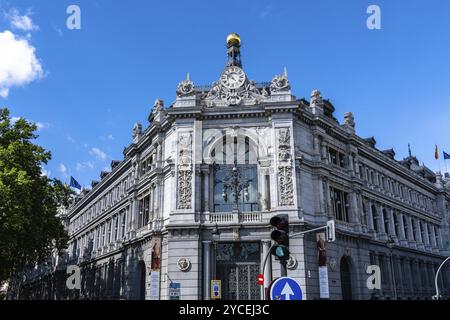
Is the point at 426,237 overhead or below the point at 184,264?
overhead

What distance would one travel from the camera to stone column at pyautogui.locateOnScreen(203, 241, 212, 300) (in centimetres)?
3020

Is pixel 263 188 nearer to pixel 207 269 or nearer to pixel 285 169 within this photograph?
pixel 285 169

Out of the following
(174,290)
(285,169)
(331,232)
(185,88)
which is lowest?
(174,290)

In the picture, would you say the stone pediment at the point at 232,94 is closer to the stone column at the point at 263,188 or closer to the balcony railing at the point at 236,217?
the stone column at the point at 263,188

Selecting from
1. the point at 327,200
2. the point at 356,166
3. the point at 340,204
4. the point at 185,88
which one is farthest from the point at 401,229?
the point at 185,88

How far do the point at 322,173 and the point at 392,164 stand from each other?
752 inches

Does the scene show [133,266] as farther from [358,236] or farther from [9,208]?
[358,236]

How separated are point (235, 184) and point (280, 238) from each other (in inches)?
940

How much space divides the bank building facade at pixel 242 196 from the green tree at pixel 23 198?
798 centimetres

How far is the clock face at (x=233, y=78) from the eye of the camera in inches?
1374

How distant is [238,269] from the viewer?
31.0 meters

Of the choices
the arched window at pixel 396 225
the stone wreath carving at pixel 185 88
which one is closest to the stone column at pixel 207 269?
the stone wreath carving at pixel 185 88

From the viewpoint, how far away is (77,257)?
61.5m
